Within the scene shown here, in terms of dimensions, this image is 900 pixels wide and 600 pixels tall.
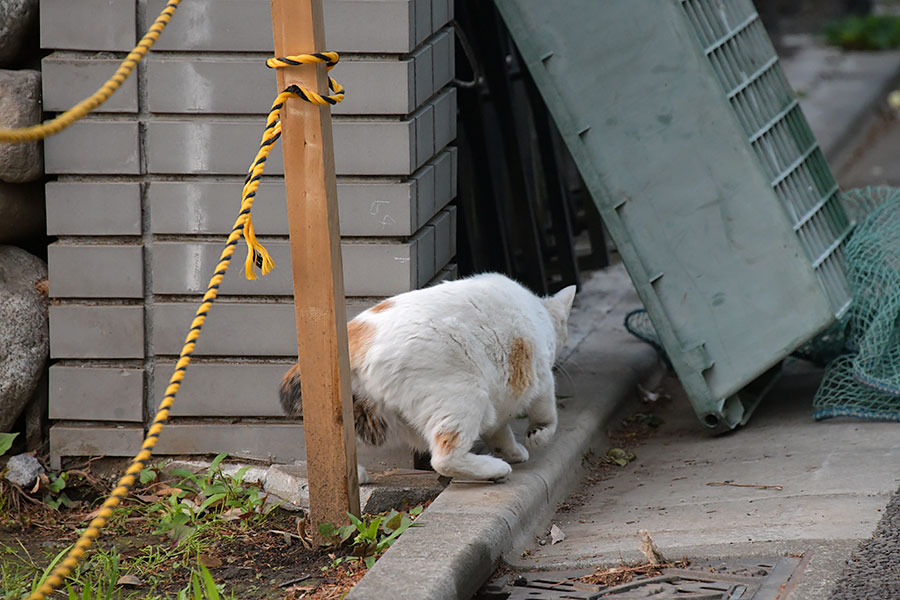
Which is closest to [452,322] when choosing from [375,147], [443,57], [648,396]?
[375,147]

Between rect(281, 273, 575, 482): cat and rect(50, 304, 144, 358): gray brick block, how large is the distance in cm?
77

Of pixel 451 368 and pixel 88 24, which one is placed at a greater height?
pixel 88 24

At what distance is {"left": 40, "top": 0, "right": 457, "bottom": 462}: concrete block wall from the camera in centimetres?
371

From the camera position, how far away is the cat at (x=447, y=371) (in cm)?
331

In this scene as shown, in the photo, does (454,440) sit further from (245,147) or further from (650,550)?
(245,147)

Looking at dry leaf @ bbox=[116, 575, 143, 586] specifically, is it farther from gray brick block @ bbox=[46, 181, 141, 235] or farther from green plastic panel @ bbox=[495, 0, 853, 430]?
green plastic panel @ bbox=[495, 0, 853, 430]

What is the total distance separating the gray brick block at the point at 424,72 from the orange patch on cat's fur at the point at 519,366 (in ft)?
3.09

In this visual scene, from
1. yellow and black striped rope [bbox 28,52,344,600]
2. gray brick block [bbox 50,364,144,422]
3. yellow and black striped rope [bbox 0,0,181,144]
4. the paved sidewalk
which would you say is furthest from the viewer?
the paved sidewalk

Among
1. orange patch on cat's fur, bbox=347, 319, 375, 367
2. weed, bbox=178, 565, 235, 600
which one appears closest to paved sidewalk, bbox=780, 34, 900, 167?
orange patch on cat's fur, bbox=347, 319, 375, 367

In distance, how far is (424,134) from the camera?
3.89 m

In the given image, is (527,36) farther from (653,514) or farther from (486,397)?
(653,514)

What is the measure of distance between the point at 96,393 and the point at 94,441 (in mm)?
183

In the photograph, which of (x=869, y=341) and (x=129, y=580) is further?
(x=869, y=341)

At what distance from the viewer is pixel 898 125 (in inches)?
440
